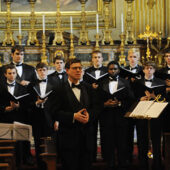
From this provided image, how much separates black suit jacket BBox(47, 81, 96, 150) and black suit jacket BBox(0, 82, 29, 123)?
152cm

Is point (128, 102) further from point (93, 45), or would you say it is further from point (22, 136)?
point (93, 45)

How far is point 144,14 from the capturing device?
428 inches

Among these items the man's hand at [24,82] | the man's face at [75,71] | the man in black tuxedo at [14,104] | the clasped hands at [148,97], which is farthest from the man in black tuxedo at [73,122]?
the man's hand at [24,82]

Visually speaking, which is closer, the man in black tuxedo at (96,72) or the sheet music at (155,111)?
the sheet music at (155,111)

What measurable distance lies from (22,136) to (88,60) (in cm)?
328

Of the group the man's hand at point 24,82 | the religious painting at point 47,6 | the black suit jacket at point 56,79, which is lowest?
the man's hand at point 24,82

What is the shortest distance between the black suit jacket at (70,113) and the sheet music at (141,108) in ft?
1.65

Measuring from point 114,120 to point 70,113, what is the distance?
5.29 feet

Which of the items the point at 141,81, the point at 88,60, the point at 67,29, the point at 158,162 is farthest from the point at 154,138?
the point at 67,29

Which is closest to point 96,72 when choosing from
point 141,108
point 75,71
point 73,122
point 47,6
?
point 141,108

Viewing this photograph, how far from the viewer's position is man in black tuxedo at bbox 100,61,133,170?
219 inches

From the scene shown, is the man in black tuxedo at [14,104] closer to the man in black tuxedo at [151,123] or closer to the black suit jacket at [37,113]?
the black suit jacket at [37,113]

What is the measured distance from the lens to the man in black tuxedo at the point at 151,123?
5.57m

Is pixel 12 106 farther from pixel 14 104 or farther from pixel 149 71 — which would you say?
pixel 149 71
